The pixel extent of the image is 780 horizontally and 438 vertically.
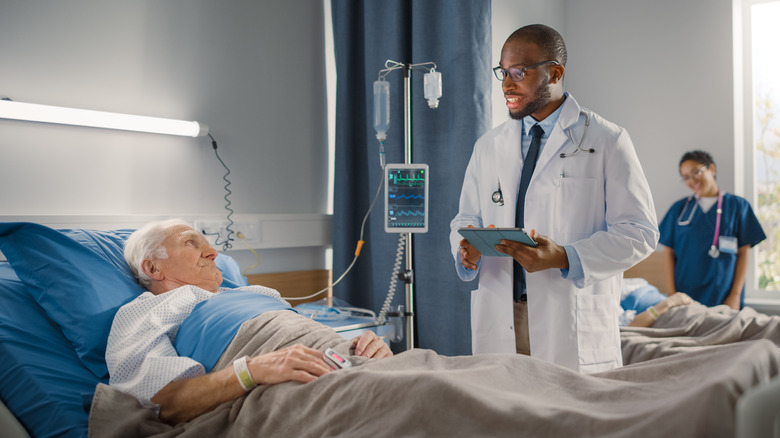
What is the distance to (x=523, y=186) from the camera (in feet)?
6.07

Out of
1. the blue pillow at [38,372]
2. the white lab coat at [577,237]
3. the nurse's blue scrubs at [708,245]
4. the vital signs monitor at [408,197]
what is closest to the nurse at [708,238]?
the nurse's blue scrubs at [708,245]

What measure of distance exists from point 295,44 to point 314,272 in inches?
43.6

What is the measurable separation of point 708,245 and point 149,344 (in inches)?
117

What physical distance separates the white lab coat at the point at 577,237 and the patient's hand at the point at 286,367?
27.4 inches

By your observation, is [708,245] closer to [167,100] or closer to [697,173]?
[697,173]

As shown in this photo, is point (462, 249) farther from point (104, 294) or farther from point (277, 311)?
point (104, 294)

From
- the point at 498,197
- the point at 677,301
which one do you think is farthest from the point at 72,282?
the point at 677,301

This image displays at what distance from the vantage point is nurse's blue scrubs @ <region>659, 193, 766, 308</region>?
10.6ft

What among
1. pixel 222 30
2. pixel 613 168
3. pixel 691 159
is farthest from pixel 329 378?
pixel 691 159

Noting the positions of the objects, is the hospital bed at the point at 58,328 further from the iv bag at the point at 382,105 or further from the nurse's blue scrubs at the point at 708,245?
the nurse's blue scrubs at the point at 708,245

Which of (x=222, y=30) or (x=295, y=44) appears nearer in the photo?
(x=222, y=30)

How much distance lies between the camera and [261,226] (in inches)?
102

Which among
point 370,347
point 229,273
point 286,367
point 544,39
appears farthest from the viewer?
point 229,273

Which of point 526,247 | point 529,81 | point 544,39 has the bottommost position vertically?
point 526,247
